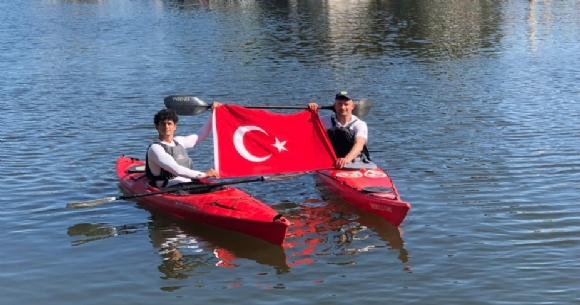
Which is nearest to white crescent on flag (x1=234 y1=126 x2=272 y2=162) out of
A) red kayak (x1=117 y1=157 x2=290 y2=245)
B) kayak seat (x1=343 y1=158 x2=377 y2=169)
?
red kayak (x1=117 y1=157 x2=290 y2=245)

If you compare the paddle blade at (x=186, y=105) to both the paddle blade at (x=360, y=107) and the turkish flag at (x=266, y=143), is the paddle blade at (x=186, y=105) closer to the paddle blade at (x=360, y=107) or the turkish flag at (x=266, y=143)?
the turkish flag at (x=266, y=143)

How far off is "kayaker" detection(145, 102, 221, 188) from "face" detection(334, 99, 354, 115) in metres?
1.96

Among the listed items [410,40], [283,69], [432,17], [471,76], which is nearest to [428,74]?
[471,76]

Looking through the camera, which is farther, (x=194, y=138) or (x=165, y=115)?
(x=194, y=138)

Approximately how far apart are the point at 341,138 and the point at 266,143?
1272 millimetres

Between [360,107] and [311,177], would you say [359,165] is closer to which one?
[360,107]

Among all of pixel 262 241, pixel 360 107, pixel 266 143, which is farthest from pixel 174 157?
pixel 360 107

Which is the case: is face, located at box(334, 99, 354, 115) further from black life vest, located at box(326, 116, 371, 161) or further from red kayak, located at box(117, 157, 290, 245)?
red kayak, located at box(117, 157, 290, 245)

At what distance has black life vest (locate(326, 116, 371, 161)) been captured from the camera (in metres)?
13.1

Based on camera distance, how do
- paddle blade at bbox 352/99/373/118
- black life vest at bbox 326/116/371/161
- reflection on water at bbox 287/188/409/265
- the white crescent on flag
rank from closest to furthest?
reflection on water at bbox 287/188/409/265
the white crescent on flag
black life vest at bbox 326/116/371/161
paddle blade at bbox 352/99/373/118

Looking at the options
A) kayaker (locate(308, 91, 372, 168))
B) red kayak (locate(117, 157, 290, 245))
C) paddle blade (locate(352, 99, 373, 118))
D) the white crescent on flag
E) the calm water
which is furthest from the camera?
paddle blade (locate(352, 99, 373, 118))

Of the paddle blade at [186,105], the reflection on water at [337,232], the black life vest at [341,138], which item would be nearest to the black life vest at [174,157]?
the paddle blade at [186,105]

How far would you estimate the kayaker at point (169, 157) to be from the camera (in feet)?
38.7

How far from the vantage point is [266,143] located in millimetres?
12617
